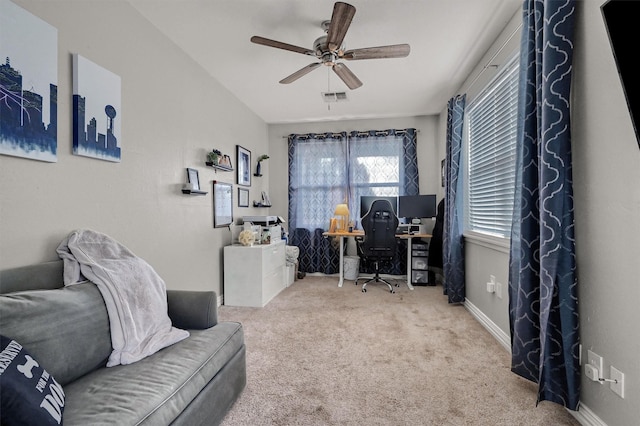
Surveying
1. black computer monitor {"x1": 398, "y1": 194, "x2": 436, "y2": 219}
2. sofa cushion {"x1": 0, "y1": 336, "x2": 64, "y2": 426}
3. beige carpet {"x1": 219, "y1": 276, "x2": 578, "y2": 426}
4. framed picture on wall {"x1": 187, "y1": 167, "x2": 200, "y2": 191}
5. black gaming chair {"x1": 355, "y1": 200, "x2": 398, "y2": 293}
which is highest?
framed picture on wall {"x1": 187, "y1": 167, "x2": 200, "y2": 191}

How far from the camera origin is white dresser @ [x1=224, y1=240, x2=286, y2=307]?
11.0ft

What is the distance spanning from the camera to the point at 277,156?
5.16 metres

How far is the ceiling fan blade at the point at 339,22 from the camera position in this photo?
1.84 meters

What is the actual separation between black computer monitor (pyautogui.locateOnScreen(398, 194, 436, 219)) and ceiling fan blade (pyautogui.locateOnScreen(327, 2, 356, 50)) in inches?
105

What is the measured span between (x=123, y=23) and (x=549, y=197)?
283cm

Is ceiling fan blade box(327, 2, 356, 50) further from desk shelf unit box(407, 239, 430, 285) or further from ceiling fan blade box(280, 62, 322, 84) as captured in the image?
desk shelf unit box(407, 239, 430, 285)

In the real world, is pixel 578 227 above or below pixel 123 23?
below

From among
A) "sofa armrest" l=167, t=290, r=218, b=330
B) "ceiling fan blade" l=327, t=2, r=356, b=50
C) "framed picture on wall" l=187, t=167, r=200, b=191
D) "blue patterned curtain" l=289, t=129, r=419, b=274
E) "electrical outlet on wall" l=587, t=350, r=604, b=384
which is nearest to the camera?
"electrical outlet on wall" l=587, t=350, r=604, b=384

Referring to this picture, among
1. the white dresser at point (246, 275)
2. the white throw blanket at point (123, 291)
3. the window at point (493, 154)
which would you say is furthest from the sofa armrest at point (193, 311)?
the window at point (493, 154)

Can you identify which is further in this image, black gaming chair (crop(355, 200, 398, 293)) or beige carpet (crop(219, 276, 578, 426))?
black gaming chair (crop(355, 200, 398, 293))

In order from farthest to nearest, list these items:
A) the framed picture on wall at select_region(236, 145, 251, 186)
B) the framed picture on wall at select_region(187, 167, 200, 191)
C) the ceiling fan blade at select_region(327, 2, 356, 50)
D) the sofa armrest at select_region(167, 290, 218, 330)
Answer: the framed picture on wall at select_region(236, 145, 251, 186) < the framed picture on wall at select_region(187, 167, 200, 191) < the ceiling fan blade at select_region(327, 2, 356, 50) < the sofa armrest at select_region(167, 290, 218, 330)

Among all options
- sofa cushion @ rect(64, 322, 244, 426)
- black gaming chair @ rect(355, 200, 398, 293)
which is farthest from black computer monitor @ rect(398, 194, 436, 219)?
sofa cushion @ rect(64, 322, 244, 426)

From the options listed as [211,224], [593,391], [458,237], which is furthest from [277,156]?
[593,391]

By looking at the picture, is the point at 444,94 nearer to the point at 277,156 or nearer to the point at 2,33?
the point at 277,156
